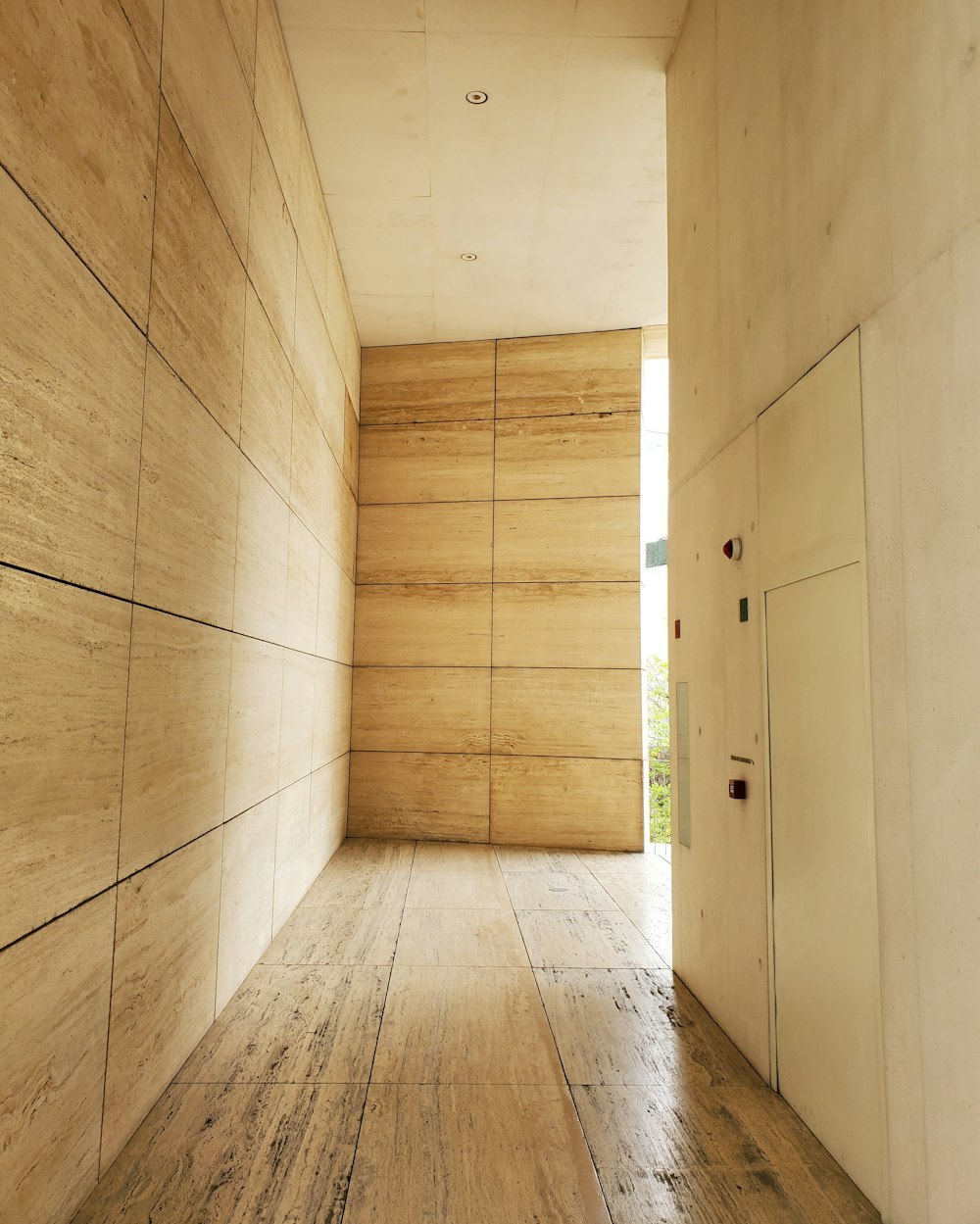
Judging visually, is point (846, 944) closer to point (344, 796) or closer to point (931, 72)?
point (931, 72)

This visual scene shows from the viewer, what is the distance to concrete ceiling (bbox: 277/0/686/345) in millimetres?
4094

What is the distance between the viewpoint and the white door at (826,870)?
2193mm

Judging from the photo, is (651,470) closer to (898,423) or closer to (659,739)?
(898,423)

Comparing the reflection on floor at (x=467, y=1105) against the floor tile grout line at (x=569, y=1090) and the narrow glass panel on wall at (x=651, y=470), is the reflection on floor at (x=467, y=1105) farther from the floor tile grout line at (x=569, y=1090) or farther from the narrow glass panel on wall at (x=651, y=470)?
the narrow glass panel on wall at (x=651, y=470)

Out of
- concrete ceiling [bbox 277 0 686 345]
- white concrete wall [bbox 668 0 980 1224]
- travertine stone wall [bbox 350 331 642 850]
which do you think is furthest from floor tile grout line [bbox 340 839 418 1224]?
concrete ceiling [bbox 277 0 686 345]

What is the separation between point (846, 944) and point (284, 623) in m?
3.05

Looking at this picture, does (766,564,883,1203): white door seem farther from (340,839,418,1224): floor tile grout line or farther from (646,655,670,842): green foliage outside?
(646,655,670,842): green foliage outside

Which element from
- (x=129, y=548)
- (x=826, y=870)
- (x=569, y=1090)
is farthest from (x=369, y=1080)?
(x=129, y=548)

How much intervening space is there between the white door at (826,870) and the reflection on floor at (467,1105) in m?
0.17

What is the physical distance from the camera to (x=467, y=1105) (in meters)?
2.61

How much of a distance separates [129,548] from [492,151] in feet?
12.2

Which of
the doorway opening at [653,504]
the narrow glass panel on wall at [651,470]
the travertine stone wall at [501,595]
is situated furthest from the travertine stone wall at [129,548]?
the travertine stone wall at [501,595]

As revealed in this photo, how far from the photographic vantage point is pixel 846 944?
229cm

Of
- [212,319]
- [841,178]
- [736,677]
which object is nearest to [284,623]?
[212,319]
